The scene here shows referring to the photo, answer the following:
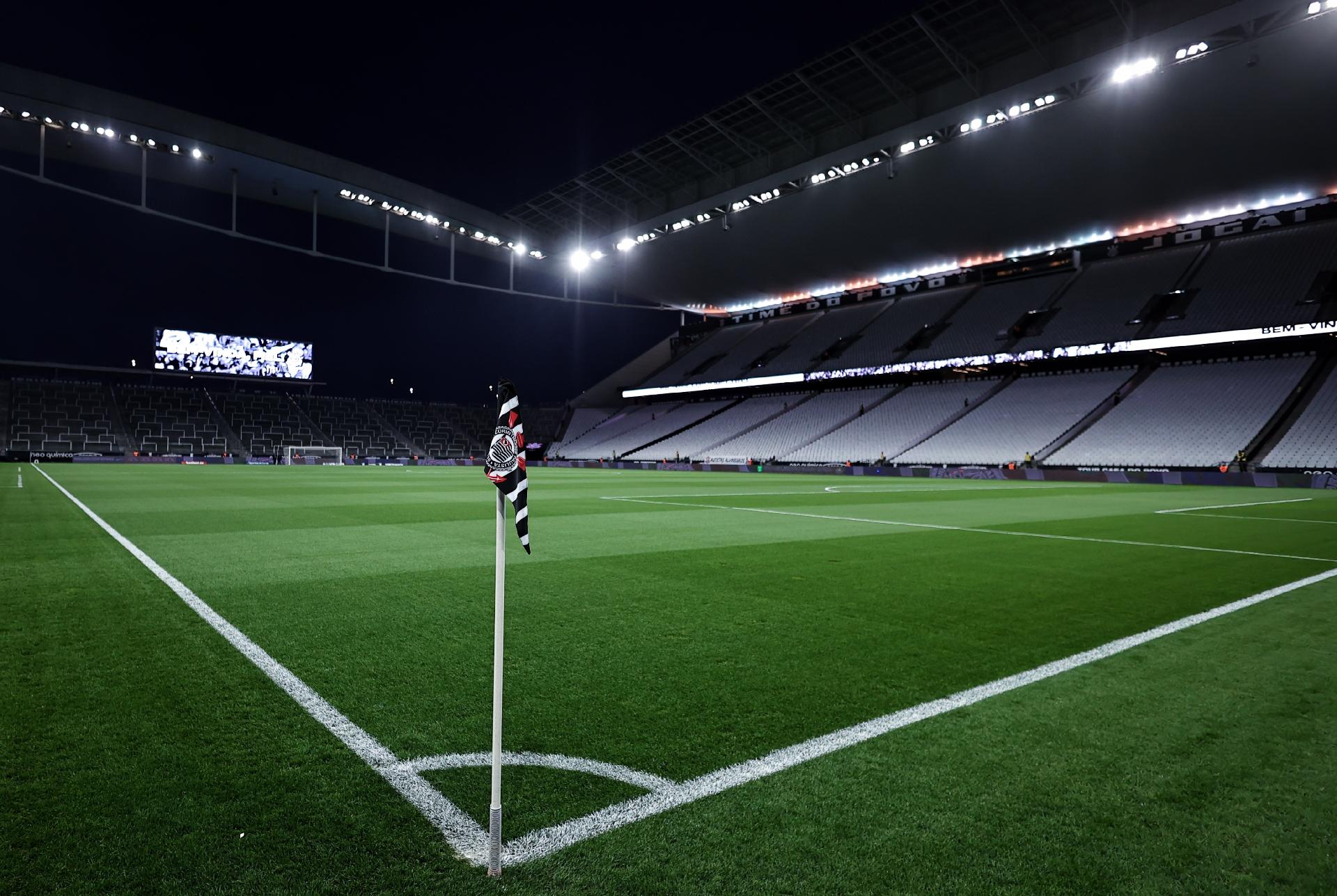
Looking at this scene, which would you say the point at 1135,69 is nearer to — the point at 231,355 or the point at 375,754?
the point at 375,754

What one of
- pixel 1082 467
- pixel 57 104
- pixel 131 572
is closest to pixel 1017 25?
pixel 1082 467

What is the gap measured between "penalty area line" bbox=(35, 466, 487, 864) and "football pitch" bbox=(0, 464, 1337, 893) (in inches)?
0.6

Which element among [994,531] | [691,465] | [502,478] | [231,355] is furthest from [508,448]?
[231,355]

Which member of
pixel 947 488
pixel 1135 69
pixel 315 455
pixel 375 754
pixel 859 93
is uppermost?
pixel 859 93

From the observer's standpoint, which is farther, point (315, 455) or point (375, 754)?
point (315, 455)

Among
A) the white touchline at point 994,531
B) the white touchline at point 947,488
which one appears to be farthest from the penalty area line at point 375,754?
the white touchline at point 947,488

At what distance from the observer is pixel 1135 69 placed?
2405cm

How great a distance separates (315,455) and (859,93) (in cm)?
4264

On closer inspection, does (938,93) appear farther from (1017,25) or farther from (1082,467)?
(1082,467)

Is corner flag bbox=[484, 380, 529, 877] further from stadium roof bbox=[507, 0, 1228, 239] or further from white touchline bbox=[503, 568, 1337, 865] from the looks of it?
stadium roof bbox=[507, 0, 1228, 239]

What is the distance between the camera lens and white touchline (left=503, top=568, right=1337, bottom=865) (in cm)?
195

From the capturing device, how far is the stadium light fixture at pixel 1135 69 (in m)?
23.8

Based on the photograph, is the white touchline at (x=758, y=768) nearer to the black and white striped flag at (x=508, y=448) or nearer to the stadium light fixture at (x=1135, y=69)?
the black and white striped flag at (x=508, y=448)

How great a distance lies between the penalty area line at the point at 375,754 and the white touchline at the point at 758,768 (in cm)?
16
